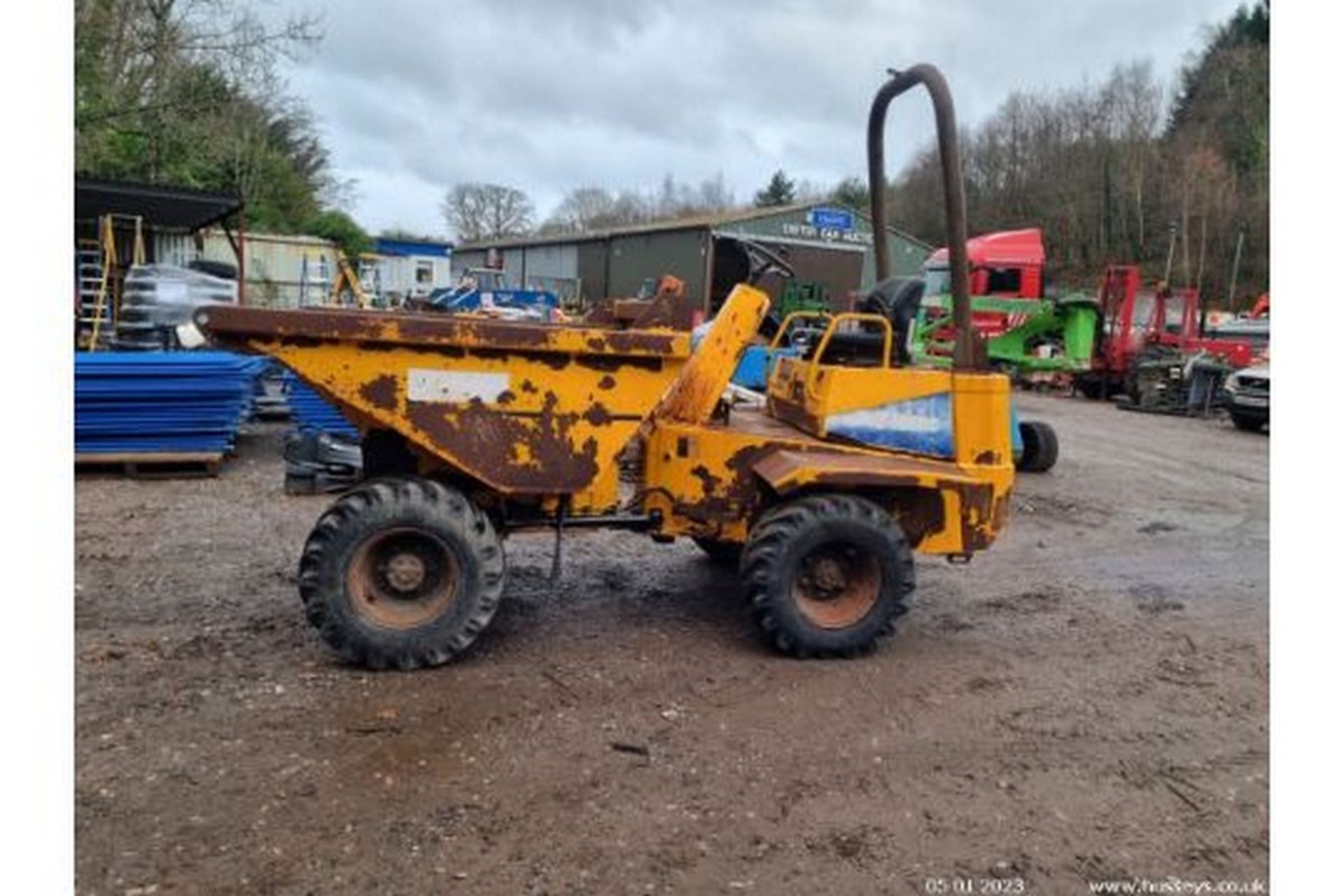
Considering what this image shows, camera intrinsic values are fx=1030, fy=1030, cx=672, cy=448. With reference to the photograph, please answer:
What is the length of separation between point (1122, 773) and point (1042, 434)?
721 cm

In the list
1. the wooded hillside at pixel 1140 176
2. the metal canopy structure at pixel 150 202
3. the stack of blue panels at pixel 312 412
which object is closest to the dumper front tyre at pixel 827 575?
the stack of blue panels at pixel 312 412

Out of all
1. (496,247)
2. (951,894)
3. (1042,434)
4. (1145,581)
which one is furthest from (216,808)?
(496,247)

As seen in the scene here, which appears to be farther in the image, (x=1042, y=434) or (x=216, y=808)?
(x=1042, y=434)

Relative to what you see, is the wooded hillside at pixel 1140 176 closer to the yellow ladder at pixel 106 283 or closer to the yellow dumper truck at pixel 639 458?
the yellow ladder at pixel 106 283

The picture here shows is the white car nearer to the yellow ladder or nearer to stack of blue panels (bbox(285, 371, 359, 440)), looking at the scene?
stack of blue panels (bbox(285, 371, 359, 440))

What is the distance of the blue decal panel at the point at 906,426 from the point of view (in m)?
4.75

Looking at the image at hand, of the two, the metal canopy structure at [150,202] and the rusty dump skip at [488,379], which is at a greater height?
the metal canopy structure at [150,202]

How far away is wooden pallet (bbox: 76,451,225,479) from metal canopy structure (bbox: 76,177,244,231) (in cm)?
593

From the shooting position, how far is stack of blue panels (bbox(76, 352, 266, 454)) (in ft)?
25.8

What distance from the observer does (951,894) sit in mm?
2801

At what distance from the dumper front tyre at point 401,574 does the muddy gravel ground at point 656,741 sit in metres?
0.14

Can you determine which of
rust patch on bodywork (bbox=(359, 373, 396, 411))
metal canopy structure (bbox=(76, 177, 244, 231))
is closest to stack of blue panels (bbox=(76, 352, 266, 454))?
rust patch on bodywork (bbox=(359, 373, 396, 411))

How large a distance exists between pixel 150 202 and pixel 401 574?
39.0 ft

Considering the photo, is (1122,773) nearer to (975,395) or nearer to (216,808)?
(975,395)
